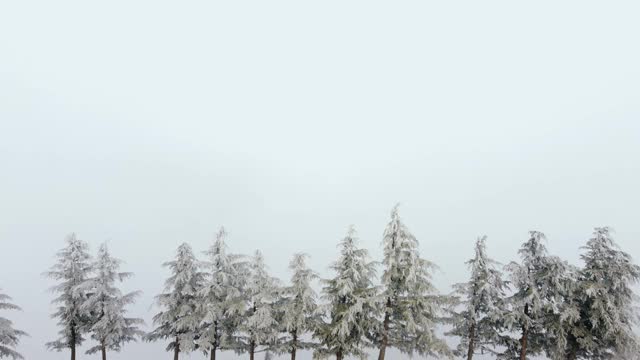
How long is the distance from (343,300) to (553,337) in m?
13.3

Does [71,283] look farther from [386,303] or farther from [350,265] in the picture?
[386,303]

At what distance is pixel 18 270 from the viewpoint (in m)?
187

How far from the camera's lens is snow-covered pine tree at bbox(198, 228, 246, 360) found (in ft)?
87.9

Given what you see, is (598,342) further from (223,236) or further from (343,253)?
(223,236)

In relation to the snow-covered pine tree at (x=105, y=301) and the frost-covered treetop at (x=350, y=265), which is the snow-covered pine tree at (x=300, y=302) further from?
the snow-covered pine tree at (x=105, y=301)

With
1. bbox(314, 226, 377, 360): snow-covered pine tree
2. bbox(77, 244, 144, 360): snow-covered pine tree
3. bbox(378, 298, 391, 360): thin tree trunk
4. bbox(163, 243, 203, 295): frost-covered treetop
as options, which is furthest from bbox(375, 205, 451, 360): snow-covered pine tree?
bbox(77, 244, 144, 360): snow-covered pine tree

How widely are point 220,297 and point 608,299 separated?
22396mm

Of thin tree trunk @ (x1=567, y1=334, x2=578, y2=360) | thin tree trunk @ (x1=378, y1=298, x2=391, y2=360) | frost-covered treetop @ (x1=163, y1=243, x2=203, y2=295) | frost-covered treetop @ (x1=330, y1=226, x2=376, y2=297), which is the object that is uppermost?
frost-covered treetop @ (x1=330, y1=226, x2=376, y2=297)

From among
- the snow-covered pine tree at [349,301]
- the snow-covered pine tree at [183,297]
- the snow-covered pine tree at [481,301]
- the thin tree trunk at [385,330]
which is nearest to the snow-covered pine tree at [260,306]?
the snow-covered pine tree at [349,301]

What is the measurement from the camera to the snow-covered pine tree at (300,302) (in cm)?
2528

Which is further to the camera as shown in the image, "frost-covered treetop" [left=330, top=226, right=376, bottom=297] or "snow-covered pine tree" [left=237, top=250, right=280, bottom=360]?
"snow-covered pine tree" [left=237, top=250, right=280, bottom=360]

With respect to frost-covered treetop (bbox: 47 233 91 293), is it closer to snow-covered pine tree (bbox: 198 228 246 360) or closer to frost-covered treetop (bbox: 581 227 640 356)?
snow-covered pine tree (bbox: 198 228 246 360)

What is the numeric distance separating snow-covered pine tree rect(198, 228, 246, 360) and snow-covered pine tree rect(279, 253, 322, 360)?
9.80 ft

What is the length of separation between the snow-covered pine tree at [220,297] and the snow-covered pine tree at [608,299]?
20.1 metres
